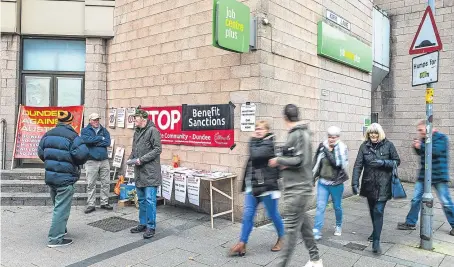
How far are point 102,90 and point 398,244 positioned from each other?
6820 millimetres

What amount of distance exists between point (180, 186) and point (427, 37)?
4.40 meters

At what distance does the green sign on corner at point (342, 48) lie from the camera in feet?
23.8

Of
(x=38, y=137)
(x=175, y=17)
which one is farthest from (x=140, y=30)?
(x=38, y=137)

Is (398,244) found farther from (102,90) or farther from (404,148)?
(102,90)

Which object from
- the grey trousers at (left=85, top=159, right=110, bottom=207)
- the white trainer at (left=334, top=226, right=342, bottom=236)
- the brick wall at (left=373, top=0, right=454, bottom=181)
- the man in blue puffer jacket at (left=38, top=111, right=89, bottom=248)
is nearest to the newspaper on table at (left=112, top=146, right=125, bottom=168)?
the grey trousers at (left=85, top=159, right=110, bottom=207)

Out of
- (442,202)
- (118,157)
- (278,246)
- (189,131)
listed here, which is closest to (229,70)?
(189,131)

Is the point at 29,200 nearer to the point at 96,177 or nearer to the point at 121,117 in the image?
the point at 96,177

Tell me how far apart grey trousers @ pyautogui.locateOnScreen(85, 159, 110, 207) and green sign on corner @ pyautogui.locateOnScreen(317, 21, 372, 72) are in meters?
4.74

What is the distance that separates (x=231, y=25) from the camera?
541 cm

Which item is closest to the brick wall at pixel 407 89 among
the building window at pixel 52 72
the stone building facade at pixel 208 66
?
the stone building facade at pixel 208 66

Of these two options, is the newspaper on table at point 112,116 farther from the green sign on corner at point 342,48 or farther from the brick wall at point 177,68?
the green sign on corner at point 342,48

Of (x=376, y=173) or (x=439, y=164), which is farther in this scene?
(x=439, y=164)

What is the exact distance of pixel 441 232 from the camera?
5.80 meters

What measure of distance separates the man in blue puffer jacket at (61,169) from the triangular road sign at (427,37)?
4.89 meters
